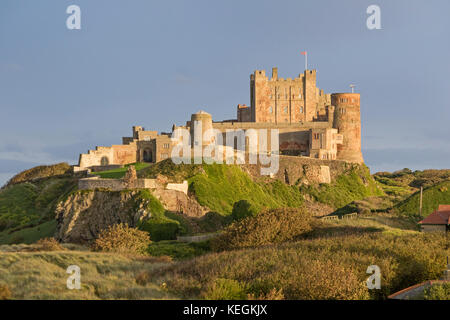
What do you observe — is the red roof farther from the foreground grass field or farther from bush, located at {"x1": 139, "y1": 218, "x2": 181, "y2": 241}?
the foreground grass field

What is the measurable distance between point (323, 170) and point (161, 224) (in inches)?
1478

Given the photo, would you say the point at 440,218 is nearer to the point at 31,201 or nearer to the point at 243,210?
the point at 243,210

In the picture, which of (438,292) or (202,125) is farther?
(202,125)

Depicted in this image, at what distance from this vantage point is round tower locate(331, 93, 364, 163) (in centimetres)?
8300

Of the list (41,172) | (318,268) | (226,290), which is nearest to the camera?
(226,290)

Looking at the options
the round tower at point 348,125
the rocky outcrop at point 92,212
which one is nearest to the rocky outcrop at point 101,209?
the rocky outcrop at point 92,212

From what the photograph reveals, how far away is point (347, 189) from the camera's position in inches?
3059

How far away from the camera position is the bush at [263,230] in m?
36.1

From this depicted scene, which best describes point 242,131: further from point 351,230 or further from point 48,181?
point 351,230

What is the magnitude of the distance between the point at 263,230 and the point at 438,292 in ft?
51.8

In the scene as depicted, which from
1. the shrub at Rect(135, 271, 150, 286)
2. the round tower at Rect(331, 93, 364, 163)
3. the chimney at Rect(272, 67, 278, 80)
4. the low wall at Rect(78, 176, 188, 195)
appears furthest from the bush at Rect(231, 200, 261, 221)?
the chimney at Rect(272, 67, 278, 80)

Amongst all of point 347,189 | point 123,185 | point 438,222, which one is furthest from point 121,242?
point 347,189

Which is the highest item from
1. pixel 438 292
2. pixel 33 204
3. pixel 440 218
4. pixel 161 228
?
pixel 33 204
